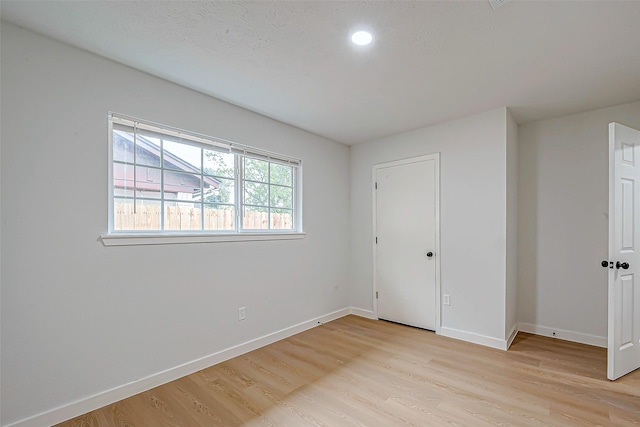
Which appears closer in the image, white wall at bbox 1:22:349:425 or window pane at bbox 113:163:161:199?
white wall at bbox 1:22:349:425

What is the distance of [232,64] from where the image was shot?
7.19ft

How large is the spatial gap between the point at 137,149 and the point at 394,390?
2.77 meters

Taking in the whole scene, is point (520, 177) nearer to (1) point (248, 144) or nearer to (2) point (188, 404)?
(1) point (248, 144)

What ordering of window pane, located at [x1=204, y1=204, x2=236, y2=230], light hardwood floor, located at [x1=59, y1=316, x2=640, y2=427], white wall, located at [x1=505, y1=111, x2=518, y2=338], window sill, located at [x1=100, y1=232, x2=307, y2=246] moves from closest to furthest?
light hardwood floor, located at [x1=59, y1=316, x2=640, y2=427] → window sill, located at [x1=100, y1=232, x2=307, y2=246] → window pane, located at [x1=204, y1=204, x2=236, y2=230] → white wall, located at [x1=505, y1=111, x2=518, y2=338]

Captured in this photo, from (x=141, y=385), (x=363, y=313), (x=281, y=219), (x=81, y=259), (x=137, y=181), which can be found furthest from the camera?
(x=363, y=313)

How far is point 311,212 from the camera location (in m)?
3.77

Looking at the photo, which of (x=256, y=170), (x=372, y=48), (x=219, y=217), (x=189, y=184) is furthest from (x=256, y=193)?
(x=372, y=48)

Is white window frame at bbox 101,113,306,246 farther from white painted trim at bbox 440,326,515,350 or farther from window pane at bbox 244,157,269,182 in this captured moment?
white painted trim at bbox 440,326,515,350

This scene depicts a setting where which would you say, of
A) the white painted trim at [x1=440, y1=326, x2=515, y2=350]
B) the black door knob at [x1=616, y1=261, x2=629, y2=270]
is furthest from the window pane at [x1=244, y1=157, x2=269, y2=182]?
the black door knob at [x1=616, y1=261, x2=629, y2=270]

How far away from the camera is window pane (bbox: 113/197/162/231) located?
7.27 ft

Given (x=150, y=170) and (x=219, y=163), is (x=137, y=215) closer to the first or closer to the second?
(x=150, y=170)

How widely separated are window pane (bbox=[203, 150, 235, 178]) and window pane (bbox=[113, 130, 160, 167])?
0.43 m

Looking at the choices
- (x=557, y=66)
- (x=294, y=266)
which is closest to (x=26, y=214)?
(x=294, y=266)

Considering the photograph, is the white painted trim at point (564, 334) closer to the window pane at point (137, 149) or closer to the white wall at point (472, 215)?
the white wall at point (472, 215)
